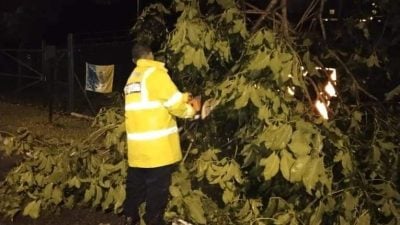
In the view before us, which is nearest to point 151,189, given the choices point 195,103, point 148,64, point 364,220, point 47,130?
point 195,103

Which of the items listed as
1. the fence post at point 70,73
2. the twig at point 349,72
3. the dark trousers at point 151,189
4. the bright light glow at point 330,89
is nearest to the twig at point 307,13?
the twig at point 349,72

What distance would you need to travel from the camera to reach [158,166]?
5.31 m

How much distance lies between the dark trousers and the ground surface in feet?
2.33

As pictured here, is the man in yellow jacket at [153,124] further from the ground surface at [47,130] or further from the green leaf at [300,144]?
the green leaf at [300,144]

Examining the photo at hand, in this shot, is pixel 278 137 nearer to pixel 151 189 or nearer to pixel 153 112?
pixel 153 112

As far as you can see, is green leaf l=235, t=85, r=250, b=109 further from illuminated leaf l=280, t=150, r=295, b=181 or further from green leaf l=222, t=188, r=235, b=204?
green leaf l=222, t=188, r=235, b=204

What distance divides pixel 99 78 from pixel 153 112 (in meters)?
8.76

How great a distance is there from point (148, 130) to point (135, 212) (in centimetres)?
92

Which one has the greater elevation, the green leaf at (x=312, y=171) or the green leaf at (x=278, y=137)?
the green leaf at (x=278, y=137)

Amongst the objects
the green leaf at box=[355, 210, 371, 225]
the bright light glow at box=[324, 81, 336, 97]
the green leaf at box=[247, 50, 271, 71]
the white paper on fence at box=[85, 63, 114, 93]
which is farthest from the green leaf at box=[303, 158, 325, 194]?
the white paper on fence at box=[85, 63, 114, 93]

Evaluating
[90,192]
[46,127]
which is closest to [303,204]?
[90,192]

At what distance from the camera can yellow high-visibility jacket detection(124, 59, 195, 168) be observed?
5137mm

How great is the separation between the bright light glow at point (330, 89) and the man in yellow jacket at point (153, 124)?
129cm

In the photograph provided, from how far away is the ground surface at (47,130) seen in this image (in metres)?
6.36
